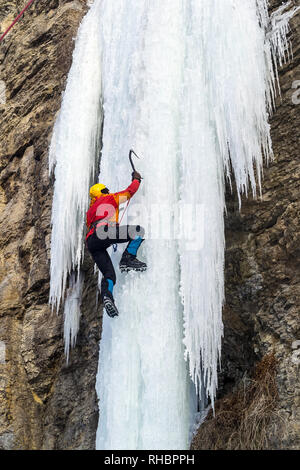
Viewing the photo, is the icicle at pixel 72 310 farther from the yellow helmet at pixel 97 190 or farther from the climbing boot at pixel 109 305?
the climbing boot at pixel 109 305

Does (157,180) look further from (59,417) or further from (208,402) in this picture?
(59,417)

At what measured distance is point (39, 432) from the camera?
21.8 ft

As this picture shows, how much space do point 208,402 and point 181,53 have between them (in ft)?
11.7

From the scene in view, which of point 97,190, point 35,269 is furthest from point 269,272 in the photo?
point 35,269

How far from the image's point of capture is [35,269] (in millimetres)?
7457

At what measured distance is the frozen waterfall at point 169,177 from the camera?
5234 millimetres

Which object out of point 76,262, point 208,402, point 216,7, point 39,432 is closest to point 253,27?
point 216,7

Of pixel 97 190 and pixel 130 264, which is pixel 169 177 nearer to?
pixel 97 190

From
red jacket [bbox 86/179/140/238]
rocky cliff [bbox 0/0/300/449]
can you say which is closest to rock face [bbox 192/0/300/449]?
rocky cliff [bbox 0/0/300/449]

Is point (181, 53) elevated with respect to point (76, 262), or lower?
elevated

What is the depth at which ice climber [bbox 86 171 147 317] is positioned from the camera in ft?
17.9

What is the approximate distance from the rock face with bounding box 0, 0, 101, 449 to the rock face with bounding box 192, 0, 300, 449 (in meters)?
1.50
